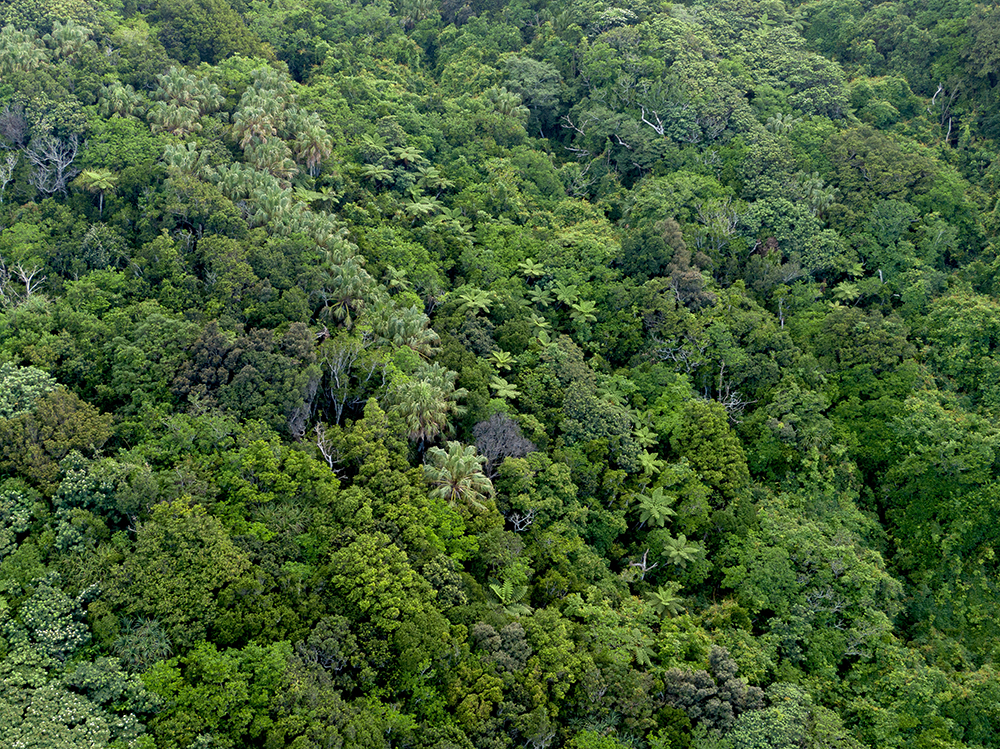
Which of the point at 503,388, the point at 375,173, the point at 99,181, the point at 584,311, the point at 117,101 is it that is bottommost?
the point at 503,388

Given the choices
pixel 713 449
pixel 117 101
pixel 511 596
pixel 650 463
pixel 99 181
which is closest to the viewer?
pixel 511 596

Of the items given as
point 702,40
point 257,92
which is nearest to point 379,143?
point 257,92

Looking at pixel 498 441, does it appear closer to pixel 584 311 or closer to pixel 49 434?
pixel 584 311

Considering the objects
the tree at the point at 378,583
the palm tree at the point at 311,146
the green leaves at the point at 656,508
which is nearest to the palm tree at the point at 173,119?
the palm tree at the point at 311,146

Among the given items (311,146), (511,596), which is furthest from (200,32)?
(511,596)

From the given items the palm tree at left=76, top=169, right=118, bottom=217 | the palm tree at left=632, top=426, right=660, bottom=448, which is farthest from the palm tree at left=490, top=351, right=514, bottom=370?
the palm tree at left=76, top=169, right=118, bottom=217

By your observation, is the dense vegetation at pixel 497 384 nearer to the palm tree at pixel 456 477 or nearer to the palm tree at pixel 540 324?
the palm tree at pixel 456 477

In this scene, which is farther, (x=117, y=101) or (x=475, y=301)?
(x=475, y=301)

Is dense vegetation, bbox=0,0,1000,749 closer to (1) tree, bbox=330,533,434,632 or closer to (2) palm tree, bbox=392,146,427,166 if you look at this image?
(1) tree, bbox=330,533,434,632
